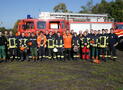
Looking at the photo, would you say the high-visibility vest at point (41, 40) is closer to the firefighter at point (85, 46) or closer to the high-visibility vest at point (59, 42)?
the high-visibility vest at point (59, 42)

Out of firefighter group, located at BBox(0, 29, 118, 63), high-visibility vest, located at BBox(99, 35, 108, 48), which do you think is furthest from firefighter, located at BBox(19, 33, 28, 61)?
high-visibility vest, located at BBox(99, 35, 108, 48)

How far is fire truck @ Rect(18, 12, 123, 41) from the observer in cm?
1314

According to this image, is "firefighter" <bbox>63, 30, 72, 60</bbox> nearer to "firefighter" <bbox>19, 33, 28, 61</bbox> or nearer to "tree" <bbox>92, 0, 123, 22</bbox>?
"firefighter" <bbox>19, 33, 28, 61</bbox>

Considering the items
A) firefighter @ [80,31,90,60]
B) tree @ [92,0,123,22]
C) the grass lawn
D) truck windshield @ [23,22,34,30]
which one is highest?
tree @ [92,0,123,22]

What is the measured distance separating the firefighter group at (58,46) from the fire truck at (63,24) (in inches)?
109

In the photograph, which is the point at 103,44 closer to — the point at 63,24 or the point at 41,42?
the point at 41,42

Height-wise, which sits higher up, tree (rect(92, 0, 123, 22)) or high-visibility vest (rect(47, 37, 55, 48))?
tree (rect(92, 0, 123, 22))

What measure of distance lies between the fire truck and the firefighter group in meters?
2.78

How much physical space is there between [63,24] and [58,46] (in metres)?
3.75

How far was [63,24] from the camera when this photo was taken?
1362 centimetres

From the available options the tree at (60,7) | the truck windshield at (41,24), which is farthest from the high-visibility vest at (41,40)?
the tree at (60,7)

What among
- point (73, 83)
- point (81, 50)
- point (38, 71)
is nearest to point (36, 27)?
point (81, 50)

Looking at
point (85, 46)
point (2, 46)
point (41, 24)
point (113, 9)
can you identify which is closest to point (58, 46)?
point (85, 46)

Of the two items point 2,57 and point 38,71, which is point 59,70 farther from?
point 2,57
